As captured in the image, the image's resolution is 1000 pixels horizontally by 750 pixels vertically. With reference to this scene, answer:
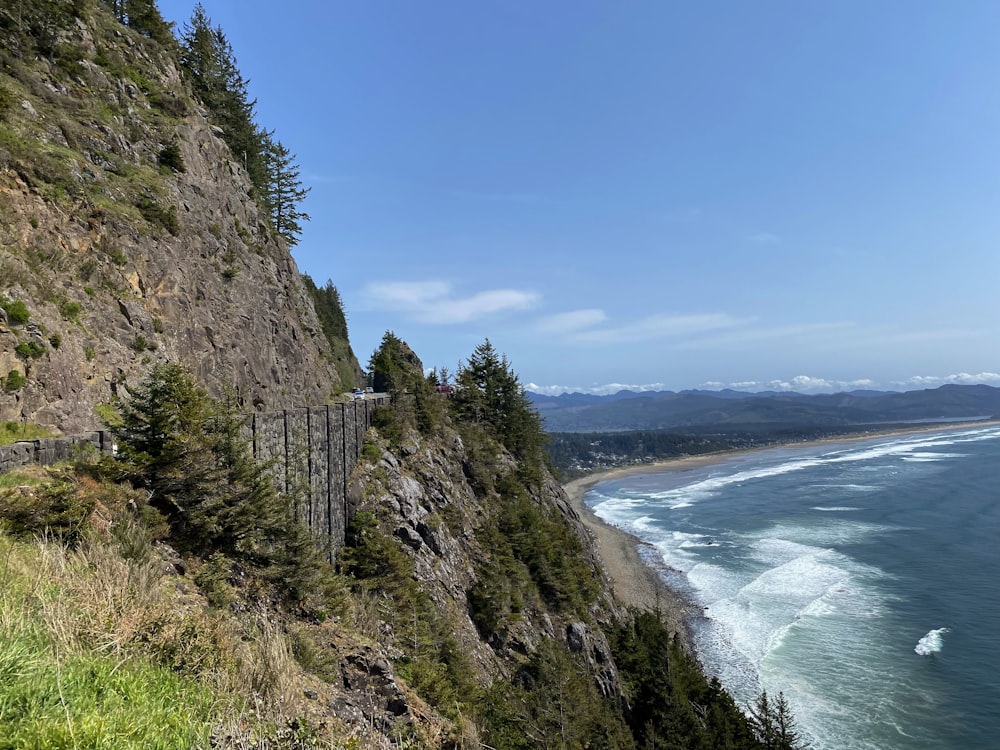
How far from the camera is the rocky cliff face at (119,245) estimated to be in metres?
13.3

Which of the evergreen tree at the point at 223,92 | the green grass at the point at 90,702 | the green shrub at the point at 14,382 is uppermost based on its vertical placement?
the evergreen tree at the point at 223,92

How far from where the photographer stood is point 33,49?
20.0 metres

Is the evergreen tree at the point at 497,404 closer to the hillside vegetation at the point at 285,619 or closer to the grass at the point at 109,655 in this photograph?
the hillside vegetation at the point at 285,619

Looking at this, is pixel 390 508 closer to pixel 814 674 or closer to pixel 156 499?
pixel 156 499

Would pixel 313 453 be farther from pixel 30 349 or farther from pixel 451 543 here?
pixel 451 543

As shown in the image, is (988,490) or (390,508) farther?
(988,490)

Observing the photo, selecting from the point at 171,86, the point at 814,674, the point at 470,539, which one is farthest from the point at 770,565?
the point at 171,86

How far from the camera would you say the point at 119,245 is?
58.5ft

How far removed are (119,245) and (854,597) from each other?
213ft

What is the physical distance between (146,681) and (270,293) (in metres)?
27.3

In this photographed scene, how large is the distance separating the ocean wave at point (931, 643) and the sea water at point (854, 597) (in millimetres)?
159

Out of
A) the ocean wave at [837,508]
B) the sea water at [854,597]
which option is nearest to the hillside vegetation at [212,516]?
the sea water at [854,597]

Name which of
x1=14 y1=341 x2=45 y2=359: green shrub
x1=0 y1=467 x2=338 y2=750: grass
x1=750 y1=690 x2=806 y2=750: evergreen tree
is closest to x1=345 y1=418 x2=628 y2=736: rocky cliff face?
x1=750 y1=690 x2=806 y2=750: evergreen tree

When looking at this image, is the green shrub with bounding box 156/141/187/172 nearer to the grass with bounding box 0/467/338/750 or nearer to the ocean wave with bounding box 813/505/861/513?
the grass with bounding box 0/467/338/750
